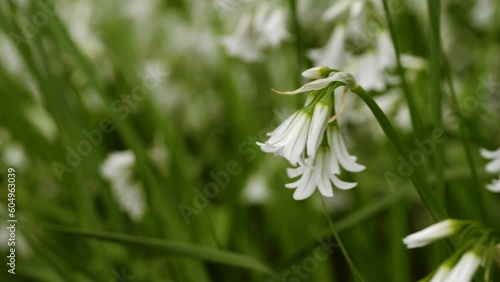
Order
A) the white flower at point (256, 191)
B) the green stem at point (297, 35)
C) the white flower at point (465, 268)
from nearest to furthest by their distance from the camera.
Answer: the white flower at point (465, 268) → the green stem at point (297, 35) → the white flower at point (256, 191)

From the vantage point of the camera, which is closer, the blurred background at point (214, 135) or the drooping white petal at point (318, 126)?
Result: the drooping white petal at point (318, 126)

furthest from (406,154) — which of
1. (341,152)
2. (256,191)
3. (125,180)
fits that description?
(256,191)

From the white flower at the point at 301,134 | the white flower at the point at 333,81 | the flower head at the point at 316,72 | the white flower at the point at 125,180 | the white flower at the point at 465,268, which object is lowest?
the white flower at the point at 465,268

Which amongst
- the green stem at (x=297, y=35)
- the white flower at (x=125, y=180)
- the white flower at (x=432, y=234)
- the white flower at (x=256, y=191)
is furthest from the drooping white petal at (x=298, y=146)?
the white flower at (x=256, y=191)

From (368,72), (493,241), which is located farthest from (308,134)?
(368,72)

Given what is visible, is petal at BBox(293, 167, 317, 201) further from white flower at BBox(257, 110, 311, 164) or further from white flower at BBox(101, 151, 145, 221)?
white flower at BBox(101, 151, 145, 221)

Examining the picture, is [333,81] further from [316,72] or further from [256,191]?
[256,191]

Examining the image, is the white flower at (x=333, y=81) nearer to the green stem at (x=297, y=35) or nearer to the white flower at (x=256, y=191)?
the green stem at (x=297, y=35)
